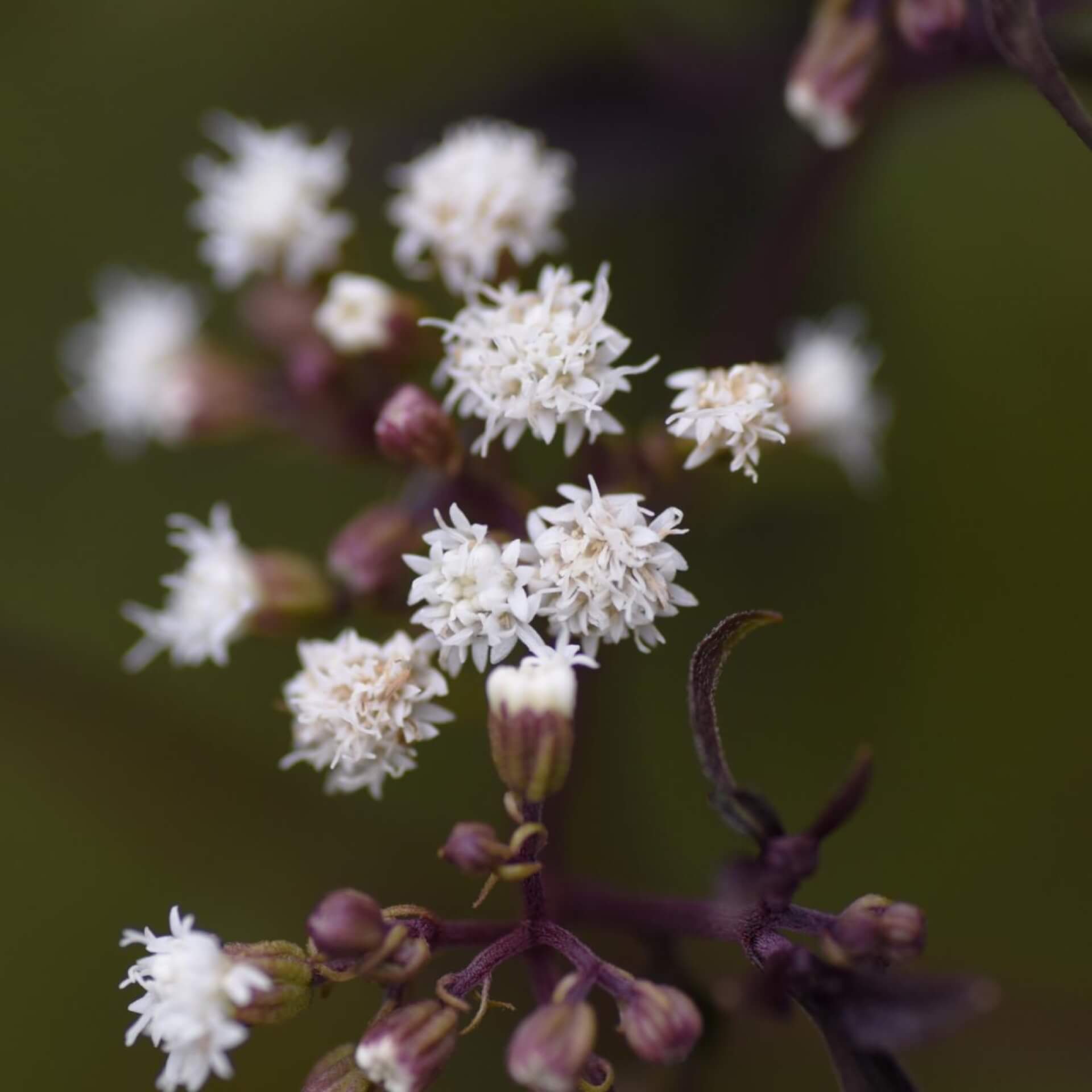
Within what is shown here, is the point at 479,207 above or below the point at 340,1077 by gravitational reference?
above

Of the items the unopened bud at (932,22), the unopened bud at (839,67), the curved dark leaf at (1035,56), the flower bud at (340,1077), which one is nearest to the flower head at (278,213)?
the unopened bud at (839,67)

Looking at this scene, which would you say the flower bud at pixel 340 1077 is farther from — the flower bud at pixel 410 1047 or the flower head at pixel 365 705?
the flower head at pixel 365 705

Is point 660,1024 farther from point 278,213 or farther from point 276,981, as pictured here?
point 278,213

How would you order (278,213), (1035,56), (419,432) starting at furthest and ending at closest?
(278,213) < (419,432) < (1035,56)

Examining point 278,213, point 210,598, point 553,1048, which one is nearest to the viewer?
point 553,1048

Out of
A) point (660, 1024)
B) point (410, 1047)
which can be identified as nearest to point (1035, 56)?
point (660, 1024)

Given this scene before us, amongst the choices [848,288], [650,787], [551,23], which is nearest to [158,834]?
[650,787]

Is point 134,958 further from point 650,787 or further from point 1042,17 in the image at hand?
point 1042,17

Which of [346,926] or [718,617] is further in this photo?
[718,617]
